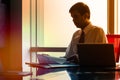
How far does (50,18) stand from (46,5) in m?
0.23

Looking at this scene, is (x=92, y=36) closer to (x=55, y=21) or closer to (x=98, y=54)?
(x=98, y=54)

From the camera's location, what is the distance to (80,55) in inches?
76.8

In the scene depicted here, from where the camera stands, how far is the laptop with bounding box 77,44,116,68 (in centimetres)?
193

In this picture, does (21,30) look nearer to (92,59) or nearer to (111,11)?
(111,11)

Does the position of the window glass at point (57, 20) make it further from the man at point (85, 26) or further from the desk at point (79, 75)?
the desk at point (79, 75)

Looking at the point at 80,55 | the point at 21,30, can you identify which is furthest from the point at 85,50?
the point at 21,30

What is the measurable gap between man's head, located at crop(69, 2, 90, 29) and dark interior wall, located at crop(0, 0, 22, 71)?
1517 mm

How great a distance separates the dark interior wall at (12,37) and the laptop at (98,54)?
2462 millimetres

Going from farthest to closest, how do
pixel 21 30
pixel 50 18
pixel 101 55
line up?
pixel 50 18 → pixel 21 30 → pixel 101 55

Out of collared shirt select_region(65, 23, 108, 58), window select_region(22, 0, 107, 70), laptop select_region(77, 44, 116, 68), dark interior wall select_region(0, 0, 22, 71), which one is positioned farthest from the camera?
window select_region(22, 0, 107, 70)

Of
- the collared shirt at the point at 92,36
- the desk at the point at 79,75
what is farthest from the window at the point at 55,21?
the desk at the point at 79,75

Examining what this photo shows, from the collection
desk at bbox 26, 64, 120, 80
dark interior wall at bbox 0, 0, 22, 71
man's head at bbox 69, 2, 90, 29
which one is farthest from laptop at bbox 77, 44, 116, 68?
dark interior wall at bbox 0, 0, 22, 71

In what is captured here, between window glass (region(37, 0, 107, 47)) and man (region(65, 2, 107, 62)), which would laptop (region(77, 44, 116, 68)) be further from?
window glass (region(37, 0, 107, 47))

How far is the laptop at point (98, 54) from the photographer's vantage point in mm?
1927
